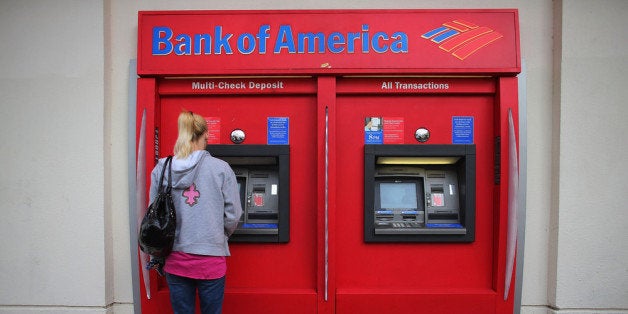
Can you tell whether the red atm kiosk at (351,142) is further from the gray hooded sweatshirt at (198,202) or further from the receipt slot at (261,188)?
the gray hooded sweatshirt at (198,202)

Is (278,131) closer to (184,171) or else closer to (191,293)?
(184,171)

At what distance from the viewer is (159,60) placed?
9.82ft

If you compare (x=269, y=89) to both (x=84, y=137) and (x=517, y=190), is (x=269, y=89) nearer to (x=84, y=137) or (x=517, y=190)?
(x=84, y=137)

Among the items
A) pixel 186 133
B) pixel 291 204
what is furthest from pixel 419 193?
pixel 186 133

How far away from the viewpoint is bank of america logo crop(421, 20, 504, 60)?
294 cm

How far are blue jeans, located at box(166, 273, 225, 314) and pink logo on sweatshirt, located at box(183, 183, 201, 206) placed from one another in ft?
1.56

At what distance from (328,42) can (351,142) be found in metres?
0.80

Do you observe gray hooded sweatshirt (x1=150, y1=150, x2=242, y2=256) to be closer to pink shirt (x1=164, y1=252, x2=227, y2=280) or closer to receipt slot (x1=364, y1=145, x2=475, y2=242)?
pink shirt (x1=164, y1=252, x2=227, y2=280)

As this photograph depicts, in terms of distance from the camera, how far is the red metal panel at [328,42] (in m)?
2.95

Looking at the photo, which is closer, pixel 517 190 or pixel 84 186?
pixel 517 190

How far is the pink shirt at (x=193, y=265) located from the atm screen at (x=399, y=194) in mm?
1381

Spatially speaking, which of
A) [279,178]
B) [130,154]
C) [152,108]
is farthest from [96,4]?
[279,178]


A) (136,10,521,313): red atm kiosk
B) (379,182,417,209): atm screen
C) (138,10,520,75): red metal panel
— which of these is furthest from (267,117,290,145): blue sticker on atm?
(379,182,417,209): atm screen

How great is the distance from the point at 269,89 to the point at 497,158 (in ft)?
6.12
